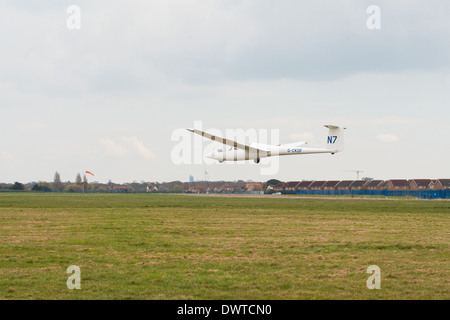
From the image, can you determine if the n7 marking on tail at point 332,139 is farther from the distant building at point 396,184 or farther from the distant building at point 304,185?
the distant building at point 304,185

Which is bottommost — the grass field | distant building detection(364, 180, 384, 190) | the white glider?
the grass field

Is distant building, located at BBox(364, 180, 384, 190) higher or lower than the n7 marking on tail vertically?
lower

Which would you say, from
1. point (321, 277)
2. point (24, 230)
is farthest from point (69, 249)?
point (321, 277)

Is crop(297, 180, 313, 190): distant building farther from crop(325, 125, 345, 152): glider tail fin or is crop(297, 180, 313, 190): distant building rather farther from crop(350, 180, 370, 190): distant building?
crop(325, 125, 345, 152): glider tail fin

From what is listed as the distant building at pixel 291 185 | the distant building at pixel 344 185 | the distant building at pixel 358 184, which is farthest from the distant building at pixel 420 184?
the distant building at pixel 291 185

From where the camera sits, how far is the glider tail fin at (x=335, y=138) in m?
45.6

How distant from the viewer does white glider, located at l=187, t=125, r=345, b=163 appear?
150 ft

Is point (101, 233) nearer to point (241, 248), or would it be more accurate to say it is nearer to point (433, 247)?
point (241, 248)

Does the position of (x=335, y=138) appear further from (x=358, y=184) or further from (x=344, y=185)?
(x=344, y=185)

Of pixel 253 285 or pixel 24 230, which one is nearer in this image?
pixel 253 285

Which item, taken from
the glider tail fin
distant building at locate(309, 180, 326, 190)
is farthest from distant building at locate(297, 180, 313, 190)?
the glider tail fin
